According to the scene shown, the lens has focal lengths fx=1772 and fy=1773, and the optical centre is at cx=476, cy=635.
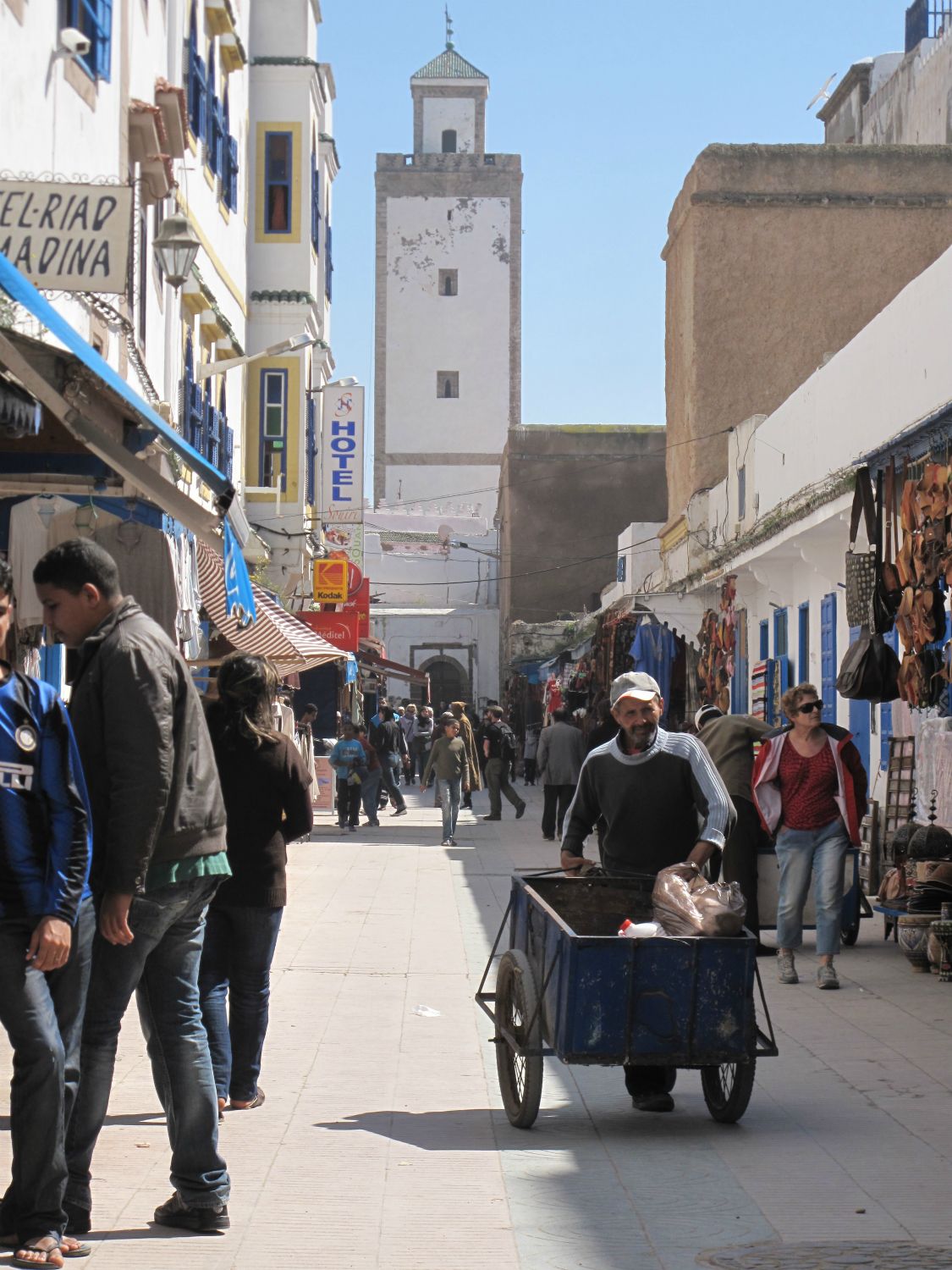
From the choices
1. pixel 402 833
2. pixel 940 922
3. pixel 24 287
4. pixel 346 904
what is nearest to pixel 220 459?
pixel 402 833

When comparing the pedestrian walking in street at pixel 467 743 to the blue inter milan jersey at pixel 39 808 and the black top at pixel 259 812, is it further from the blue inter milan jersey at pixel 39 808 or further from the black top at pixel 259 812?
the blue inter milan jersey at pixel 39 808

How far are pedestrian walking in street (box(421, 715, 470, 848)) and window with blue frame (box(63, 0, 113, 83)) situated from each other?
34.2 feet

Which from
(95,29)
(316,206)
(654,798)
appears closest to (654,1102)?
(654,798)

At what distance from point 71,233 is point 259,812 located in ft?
14.3

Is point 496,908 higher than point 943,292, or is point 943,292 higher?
point 943,292

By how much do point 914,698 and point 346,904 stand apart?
202 inches

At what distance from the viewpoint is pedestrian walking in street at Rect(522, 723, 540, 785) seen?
1622 inches

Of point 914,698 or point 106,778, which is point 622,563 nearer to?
point 914,698

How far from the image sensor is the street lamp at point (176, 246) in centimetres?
1521

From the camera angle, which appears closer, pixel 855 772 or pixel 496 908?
pixel 855 772

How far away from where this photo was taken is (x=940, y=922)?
10414mm

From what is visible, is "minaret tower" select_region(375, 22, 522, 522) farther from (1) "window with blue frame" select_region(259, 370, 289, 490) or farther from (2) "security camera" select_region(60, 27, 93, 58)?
(2) "security camera" select_region(60, 27, 93, 58)

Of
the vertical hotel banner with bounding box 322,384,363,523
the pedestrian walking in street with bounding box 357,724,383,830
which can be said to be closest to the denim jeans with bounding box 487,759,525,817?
the pedestrian walking in street with bounding box 357,724,383,830

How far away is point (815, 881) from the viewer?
33.2ft
